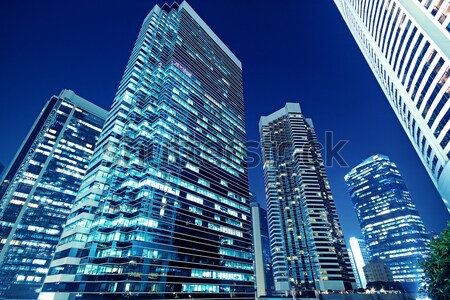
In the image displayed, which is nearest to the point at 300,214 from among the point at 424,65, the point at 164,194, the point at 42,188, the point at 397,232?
the point at 164,194

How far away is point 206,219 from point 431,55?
67.6m

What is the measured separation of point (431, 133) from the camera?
4866 cm

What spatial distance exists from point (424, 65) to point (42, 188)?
15500 centimetres

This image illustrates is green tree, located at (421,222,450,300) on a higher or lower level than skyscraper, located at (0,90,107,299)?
lower

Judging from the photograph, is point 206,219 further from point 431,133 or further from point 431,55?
point 431,55

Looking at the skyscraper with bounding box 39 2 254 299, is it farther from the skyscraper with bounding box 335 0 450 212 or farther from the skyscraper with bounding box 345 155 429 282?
the skyscraper with bounding box 345 155 429 282

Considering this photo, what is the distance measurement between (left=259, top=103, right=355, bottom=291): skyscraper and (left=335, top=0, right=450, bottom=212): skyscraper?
75.5 meters

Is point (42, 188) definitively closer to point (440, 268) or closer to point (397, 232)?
point (440, 268)

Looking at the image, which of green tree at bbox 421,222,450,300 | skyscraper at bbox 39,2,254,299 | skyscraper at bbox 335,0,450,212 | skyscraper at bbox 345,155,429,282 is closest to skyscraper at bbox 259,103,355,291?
skyscraper at bbox 39,2,254,299

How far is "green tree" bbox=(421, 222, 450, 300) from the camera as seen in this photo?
22938 millimetres

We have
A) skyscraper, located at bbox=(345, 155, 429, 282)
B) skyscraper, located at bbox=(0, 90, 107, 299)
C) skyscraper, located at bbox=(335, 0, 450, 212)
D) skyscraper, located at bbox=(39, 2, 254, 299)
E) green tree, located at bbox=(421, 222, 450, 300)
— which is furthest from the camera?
skyscraper, located at bbox=(345, 155, 429, 282)

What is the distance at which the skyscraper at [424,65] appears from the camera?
42.9 metres

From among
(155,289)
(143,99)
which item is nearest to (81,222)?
(155,289)

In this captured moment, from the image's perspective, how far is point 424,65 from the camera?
156 feet
